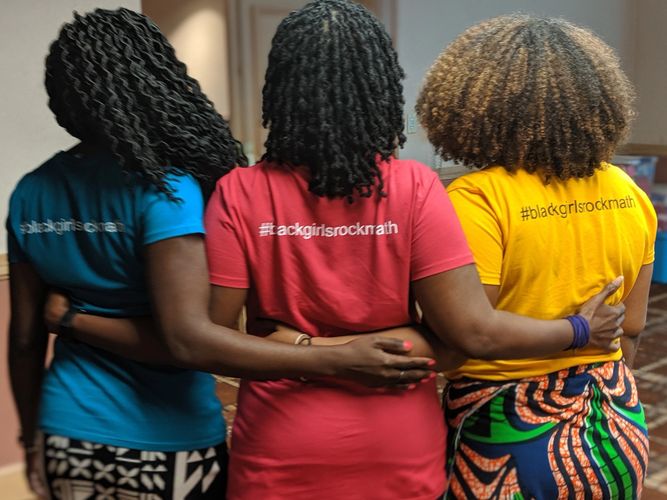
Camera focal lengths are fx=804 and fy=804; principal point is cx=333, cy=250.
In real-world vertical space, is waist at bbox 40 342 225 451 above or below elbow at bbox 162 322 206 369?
below

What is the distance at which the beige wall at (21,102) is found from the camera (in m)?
2.73

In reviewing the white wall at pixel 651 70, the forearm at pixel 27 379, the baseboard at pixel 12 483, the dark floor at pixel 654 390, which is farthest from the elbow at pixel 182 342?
the white wall at pixel 651 70

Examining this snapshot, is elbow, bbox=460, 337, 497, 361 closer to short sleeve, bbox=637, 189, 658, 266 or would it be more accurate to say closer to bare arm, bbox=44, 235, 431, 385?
bare arm, bbox=44, 235, 431, 385

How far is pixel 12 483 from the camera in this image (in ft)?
9.48

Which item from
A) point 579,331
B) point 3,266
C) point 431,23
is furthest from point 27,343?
point 431,23

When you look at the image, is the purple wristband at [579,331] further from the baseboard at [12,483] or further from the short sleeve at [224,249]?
the baseboard at [12,483]

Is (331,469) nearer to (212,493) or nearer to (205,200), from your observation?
(212,493)

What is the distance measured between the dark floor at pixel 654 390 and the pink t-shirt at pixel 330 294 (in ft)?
6.61

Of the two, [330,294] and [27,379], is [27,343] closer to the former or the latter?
[27,379]

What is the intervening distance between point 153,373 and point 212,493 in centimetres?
22

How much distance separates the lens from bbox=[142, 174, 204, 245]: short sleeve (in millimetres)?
1157

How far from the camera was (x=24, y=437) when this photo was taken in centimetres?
143

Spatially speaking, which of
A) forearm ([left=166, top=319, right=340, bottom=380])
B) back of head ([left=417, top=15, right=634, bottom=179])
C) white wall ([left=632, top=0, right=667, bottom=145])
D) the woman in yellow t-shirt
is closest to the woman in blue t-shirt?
forearm ([left=166, top=319, right=340, bottom=380])

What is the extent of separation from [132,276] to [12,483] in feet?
6.60
